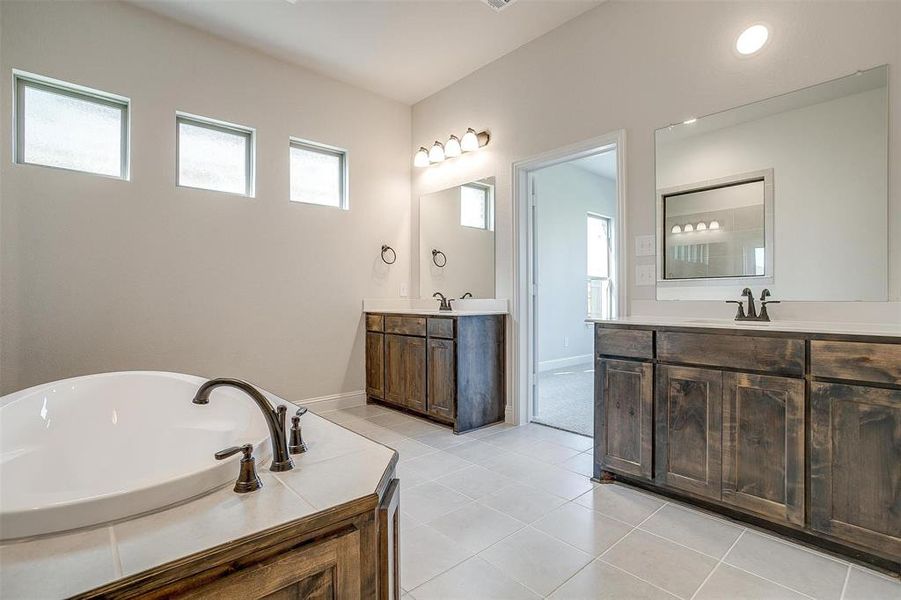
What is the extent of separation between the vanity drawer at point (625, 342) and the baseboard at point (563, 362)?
3.53 m

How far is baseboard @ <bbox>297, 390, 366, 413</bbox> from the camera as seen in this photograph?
388 cm

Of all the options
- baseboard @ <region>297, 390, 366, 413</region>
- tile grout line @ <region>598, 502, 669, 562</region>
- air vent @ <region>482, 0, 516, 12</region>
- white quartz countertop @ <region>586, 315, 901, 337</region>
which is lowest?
tile grout line @ <region>598, 502, 669, 562</region>

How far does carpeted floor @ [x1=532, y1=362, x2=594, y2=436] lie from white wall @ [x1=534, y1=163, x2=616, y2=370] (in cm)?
37

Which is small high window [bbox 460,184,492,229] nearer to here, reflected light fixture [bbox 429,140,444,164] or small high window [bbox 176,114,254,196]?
reflected light fixture [bbox 429,140,444,164]

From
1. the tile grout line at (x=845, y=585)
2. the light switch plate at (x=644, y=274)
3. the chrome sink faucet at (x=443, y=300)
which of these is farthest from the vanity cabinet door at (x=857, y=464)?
the chrome sink faucet at (x=443, y=300)

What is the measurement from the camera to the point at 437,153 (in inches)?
164

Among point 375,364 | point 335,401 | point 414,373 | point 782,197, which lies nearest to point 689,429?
point 782,197

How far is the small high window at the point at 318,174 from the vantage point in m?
3.93

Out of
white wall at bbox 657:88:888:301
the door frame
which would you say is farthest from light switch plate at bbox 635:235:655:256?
the door frame

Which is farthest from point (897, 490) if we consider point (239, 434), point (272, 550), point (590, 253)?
point (590, 253)

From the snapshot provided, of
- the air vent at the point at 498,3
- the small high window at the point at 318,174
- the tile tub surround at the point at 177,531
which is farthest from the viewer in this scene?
the small high window at the point at 318,174

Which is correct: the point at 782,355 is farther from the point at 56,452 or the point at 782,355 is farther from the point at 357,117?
the point at 357,117

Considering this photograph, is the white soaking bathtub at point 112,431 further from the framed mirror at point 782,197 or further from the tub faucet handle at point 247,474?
the framed mirror at point 782,197

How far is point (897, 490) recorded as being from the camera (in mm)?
1575
